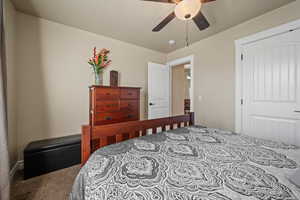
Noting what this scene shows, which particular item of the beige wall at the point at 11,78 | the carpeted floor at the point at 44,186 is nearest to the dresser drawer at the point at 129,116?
the carpeted floor at the point at 44,186

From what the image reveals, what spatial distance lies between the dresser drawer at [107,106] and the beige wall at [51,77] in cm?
60

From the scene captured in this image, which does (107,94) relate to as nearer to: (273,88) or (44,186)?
(44,186)

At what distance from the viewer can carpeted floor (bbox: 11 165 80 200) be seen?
55.9 inches

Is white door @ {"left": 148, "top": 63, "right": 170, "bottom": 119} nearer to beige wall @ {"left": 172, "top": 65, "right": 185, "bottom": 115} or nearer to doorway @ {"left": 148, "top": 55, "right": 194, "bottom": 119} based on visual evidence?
doorway @ {"left": 148, "top": 55, "right": 194, "bottom": 119}

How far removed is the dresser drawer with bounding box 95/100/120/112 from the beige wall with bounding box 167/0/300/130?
1.82 metres

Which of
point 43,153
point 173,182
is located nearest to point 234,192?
point 173,182

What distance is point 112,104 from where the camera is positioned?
91.7 inches

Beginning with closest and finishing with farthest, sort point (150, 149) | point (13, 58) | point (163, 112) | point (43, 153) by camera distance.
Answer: point (150, 149) → point (43, 153) → point (13, 58) → point (163, 112)

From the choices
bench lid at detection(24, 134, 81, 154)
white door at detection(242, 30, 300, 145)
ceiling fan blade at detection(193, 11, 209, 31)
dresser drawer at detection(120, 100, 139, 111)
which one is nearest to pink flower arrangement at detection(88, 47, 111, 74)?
dresser drawer at detection(120, 100, 139, 111)

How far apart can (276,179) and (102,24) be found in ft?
9.48

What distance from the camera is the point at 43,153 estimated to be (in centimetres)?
179

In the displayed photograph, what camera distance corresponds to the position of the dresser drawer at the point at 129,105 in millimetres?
2461

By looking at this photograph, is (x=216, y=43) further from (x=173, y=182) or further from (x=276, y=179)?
(x=173, y=182)

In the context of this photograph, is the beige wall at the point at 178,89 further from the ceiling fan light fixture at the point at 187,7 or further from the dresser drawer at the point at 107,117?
the ceiling fan light fixture at the point at 187,7
